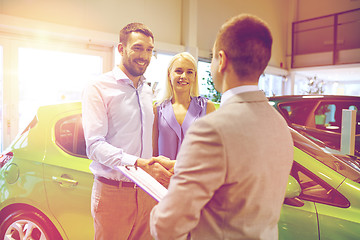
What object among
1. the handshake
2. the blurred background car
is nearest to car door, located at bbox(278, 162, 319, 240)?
the handshake

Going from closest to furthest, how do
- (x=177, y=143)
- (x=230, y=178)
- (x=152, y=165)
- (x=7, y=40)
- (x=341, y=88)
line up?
(x=230, y=178) → (x=152, y=165) → (x=177, y=143) → (x=7, y=40) → (x=341, y=88)

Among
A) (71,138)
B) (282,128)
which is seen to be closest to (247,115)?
(282,128)

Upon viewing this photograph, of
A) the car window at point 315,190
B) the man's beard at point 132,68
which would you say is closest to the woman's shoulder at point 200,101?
the man's beard at point 132,68

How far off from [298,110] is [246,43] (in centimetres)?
268

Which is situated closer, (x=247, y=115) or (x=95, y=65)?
(x=247, y=115)

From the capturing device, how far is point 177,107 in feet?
6.86

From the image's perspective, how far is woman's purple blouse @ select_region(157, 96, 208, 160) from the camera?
195 centimetres

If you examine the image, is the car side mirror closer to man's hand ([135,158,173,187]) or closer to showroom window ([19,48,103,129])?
man's hand ([135,158,173,187])

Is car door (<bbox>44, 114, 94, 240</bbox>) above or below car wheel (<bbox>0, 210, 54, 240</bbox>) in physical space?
above

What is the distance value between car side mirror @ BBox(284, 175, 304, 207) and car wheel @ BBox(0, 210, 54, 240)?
146cm

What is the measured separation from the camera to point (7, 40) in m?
4.27

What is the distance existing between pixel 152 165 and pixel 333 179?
36.1 inches

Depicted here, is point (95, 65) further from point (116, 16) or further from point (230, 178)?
point (230, 178)

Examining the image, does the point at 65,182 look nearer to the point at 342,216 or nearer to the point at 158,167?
the point at 158,167
